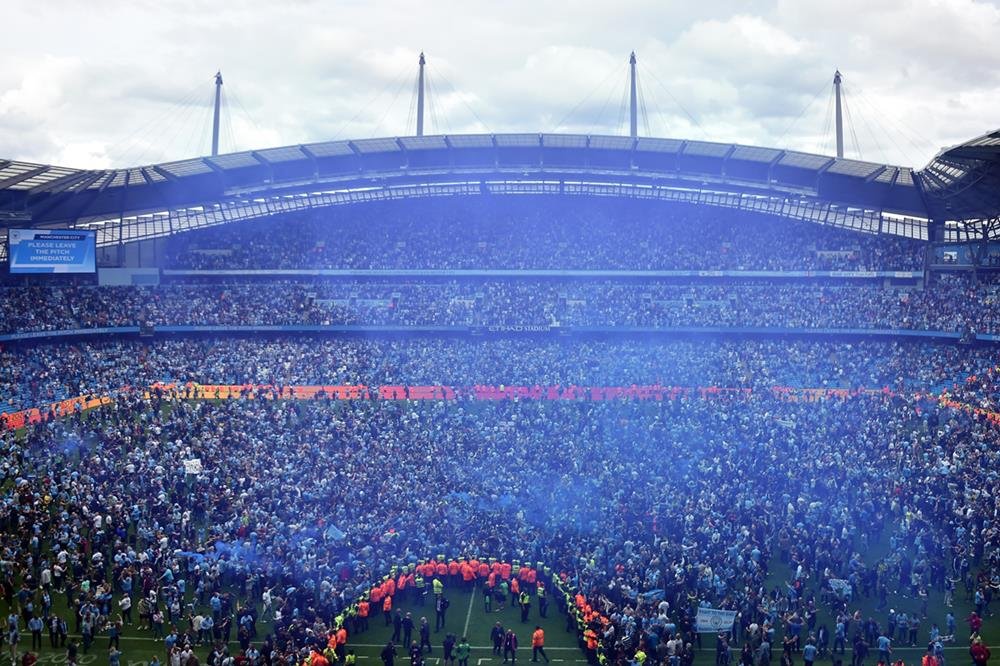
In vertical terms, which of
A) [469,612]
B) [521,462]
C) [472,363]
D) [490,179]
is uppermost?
[490,179]

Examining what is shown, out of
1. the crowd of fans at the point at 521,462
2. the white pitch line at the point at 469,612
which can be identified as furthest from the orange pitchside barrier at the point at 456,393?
the white pitch line at the point at 469,612

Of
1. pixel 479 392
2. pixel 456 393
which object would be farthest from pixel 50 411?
pixel 479 392

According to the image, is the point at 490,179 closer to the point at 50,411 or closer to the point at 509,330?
the point at 509,330

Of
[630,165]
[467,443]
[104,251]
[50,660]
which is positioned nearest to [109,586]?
[50,660]

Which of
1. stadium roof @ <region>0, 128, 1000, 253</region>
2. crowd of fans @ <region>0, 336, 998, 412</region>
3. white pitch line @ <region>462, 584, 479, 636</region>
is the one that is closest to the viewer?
white pitch line @ <region>462, 584, 479, 636</region>

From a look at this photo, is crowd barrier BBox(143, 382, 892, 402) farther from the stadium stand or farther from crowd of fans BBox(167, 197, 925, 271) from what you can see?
crowd of fans BBox(167, 197, 925, 271)

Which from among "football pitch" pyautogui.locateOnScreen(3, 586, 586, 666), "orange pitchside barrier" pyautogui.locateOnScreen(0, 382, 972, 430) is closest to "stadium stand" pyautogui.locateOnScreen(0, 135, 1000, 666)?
"football pitch" pyautogui.locateOnScreen(3, 586, 586, 666)
